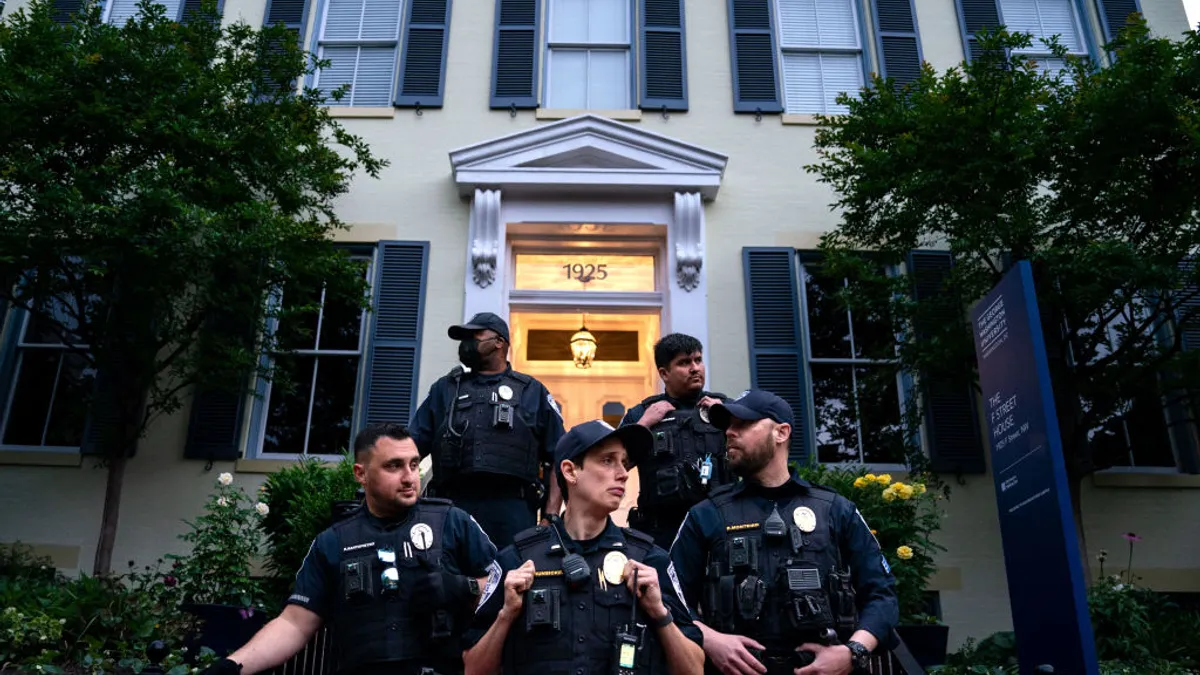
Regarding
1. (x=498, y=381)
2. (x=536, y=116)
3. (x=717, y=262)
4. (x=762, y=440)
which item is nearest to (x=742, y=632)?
(x=762, y=440)

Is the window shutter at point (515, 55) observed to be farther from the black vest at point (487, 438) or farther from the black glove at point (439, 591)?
the black glove at point (439, 591)

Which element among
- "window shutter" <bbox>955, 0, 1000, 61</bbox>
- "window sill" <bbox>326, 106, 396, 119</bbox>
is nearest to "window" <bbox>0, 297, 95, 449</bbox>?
"window sill" <bbox>326, 106, 396, 119</bbox>

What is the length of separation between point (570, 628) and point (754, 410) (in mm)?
1380

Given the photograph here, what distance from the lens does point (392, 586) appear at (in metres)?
3.83

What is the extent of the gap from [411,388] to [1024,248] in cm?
587

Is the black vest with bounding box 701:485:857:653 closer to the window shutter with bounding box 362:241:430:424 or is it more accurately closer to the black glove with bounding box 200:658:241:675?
the black glove with bounding box 200:658:241:675

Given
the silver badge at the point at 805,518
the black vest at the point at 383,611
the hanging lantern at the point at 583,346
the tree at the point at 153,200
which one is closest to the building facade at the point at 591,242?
the hanging lantern at the point at 583,346

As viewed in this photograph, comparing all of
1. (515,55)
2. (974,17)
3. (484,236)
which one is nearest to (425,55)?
(515,55)

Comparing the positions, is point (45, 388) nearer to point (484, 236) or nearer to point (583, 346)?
point (484, 236)

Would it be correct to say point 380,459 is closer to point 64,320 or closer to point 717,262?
point 717,262

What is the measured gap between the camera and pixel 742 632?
3.95 m

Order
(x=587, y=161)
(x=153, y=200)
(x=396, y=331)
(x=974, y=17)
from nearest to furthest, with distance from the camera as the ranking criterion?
(x=153, y=200) < (x=396, y=331) < (x=587, y=161) < (x=974, y=17)

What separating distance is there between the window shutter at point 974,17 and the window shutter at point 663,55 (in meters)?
3.36

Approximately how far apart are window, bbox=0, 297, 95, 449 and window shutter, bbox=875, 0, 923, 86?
370 inches
